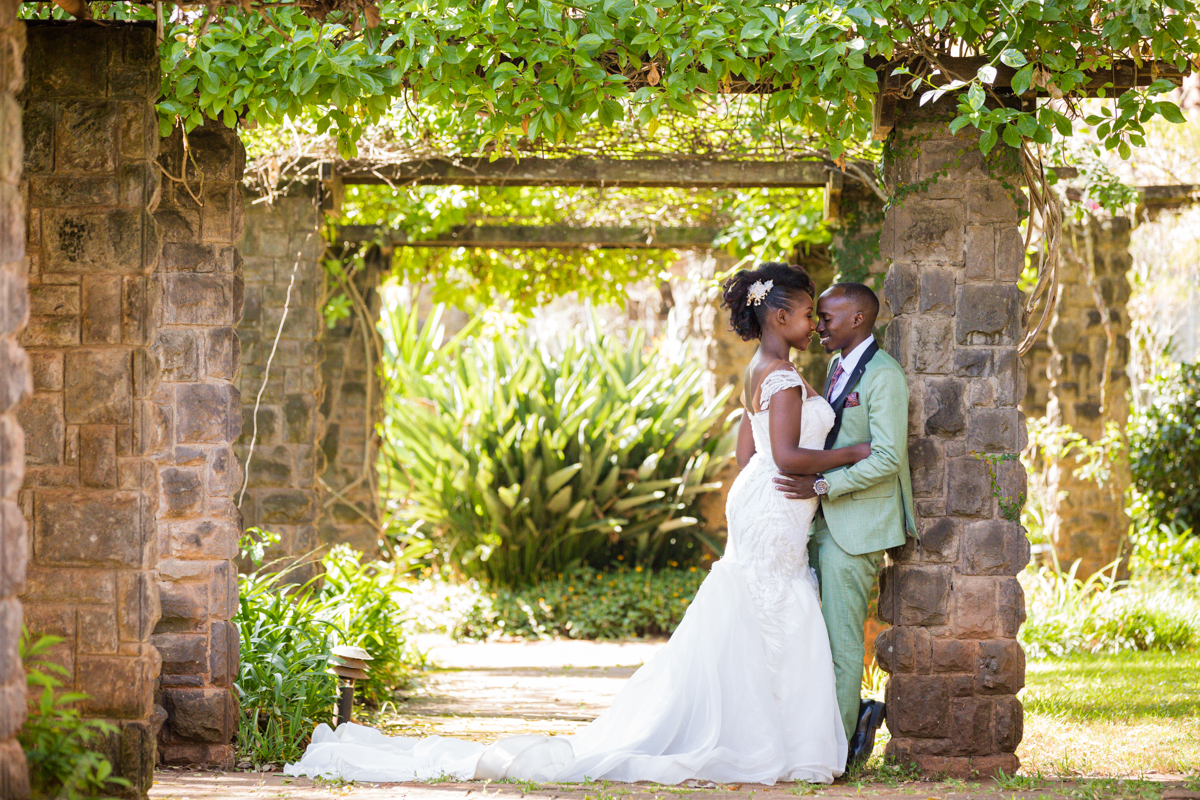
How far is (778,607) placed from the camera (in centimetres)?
402

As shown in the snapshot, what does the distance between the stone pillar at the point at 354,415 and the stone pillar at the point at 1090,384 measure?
200 inches

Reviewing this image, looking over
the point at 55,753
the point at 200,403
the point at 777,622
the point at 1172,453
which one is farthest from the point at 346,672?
the point at 1172,453

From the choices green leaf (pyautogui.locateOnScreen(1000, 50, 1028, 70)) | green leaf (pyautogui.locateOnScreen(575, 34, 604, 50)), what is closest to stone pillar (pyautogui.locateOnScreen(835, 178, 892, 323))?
green leaf (pyautogui.locateOnScreen(1000, 50, 1028, 70))

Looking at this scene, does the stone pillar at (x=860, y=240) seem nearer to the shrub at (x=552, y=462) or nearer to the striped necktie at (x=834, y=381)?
the striped necktie at (x=834, y=381)

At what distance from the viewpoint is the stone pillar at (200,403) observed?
419 centimetres

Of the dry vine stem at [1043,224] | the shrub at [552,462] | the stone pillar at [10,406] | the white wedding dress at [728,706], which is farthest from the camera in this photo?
the shrub at [552,462]

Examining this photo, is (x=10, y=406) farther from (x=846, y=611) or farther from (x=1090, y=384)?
(x=1090, y=384)

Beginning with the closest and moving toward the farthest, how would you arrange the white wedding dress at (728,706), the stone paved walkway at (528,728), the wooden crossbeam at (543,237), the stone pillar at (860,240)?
the stone paved walkway at (528,728) < the white wedding dress at (728,706) < the stone pillar at (860,240) < the wooden crossbeam at (543,237)

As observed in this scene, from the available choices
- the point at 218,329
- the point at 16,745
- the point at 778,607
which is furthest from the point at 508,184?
the point at 16,745

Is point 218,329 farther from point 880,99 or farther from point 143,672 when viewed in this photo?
point 880,99

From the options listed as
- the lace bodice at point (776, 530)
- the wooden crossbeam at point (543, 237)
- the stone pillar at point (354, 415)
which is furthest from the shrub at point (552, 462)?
the lace bodice at point (776, 530)

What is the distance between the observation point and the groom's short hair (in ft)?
13.7

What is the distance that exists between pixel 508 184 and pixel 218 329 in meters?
2.62

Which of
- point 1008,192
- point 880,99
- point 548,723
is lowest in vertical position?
point 548,723
